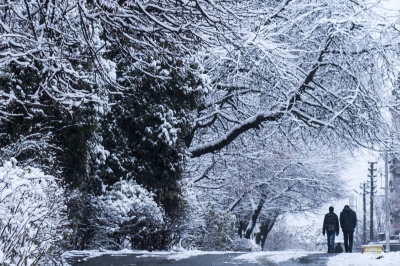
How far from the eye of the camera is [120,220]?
15766mm

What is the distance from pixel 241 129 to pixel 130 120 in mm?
4174

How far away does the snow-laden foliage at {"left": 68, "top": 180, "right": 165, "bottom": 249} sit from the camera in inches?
616

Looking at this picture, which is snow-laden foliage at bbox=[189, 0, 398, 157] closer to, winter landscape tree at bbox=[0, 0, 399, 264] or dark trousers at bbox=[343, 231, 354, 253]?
winter landscape tree at bbox=[0, 0, 399, 264]

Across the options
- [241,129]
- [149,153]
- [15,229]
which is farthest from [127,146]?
[15,229]

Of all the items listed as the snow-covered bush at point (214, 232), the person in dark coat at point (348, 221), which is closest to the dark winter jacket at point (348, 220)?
the person in dark coat at point (348, 221)

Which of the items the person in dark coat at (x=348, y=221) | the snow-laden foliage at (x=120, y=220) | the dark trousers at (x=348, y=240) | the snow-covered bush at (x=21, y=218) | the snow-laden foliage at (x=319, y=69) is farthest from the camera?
the dark trousers at (x=348, y=240)

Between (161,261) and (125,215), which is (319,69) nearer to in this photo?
(125,215)

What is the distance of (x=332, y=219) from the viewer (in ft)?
70.2

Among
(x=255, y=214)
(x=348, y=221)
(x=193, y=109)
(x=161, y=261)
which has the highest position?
(x=193, y=109)

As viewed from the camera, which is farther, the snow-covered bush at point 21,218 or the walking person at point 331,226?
the walking person at point 331,226

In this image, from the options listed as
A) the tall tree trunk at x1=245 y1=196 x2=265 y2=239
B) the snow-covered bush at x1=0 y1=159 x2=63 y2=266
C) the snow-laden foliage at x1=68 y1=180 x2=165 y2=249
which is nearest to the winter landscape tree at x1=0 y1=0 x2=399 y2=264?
the snow-laden foliage at x1=68 y1=180 x2=165 y2=249

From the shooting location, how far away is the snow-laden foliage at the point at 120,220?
15.6 metres

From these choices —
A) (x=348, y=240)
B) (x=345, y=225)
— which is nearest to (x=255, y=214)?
(x=348, y=240)

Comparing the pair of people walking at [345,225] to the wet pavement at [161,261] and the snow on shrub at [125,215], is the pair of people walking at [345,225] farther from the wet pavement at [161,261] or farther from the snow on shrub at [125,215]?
the wet pavement at [161,261]
